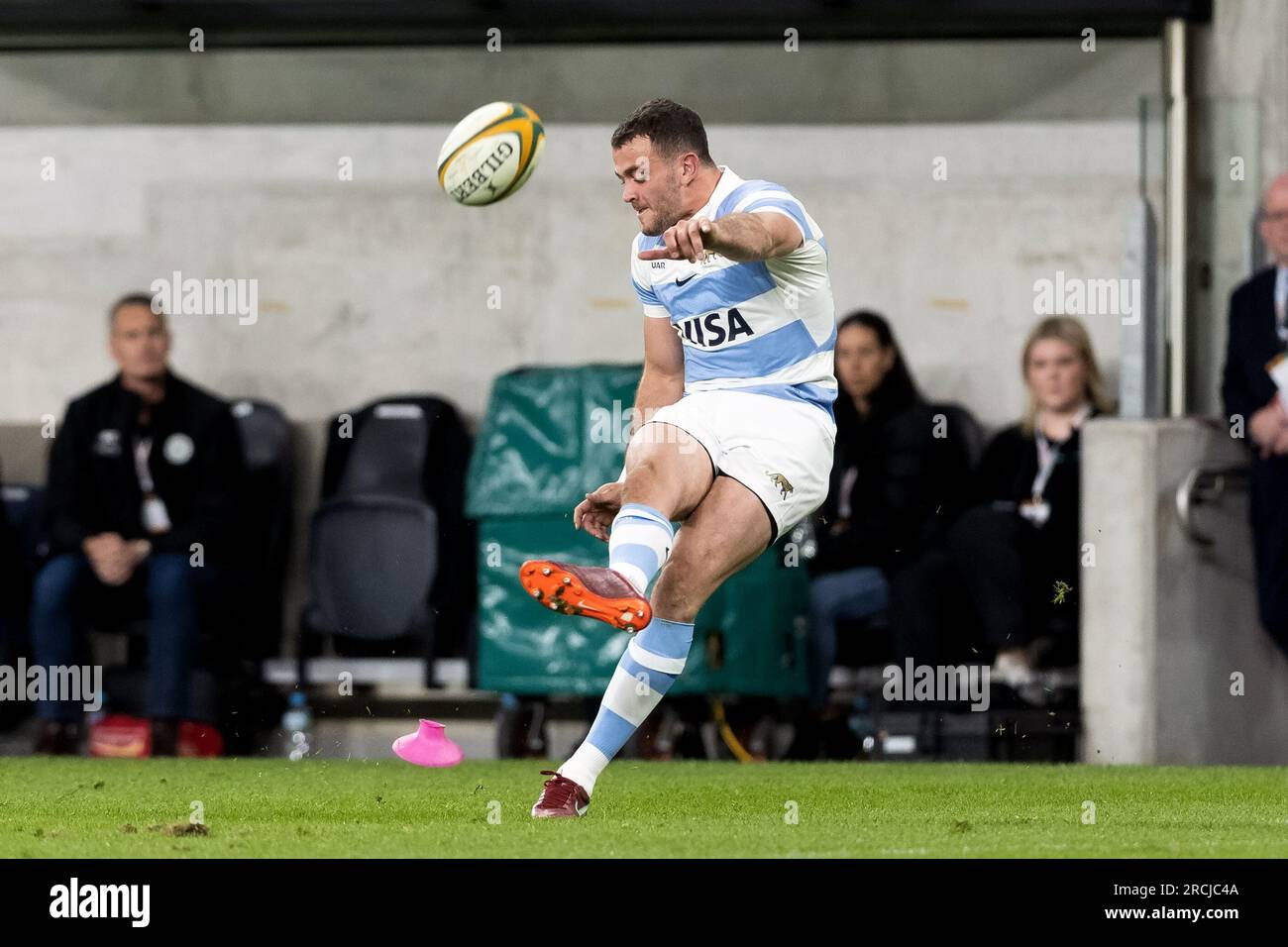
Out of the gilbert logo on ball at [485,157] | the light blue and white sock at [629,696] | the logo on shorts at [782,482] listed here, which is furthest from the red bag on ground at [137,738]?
the logo on shorts at [782,482]

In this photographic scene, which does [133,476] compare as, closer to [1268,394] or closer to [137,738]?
[137,738]

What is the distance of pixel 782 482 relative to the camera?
6590mm

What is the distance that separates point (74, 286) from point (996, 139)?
474 cm

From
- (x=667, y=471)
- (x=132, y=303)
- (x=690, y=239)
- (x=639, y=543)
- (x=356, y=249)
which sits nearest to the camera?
(x=690, y=239)

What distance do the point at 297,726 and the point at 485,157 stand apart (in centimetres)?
438

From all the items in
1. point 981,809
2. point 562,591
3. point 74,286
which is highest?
point 74,286

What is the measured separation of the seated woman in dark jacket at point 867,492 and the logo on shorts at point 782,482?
3.42m

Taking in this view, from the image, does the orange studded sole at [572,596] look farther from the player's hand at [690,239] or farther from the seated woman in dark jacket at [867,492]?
the seated woman in dark jacket at [867,492]

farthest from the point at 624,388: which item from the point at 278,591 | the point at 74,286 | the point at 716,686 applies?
the point at 74,286

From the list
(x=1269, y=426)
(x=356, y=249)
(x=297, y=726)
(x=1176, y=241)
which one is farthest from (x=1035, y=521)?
(x=356, y=249)

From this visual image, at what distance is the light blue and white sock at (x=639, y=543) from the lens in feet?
19.6

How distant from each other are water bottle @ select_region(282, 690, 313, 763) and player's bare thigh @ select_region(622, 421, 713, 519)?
467 cm
